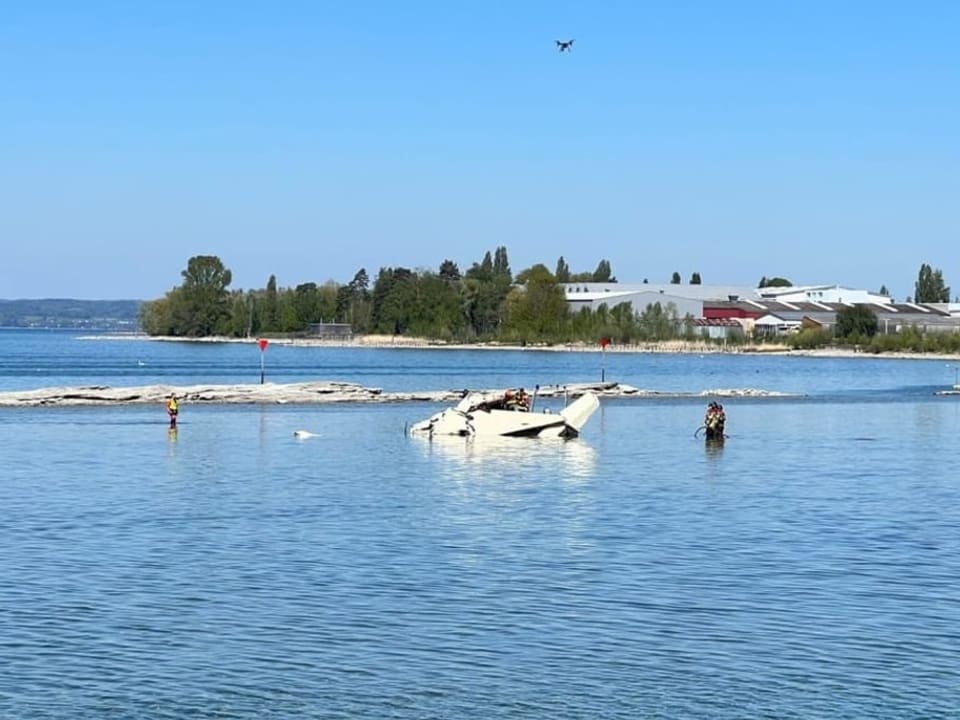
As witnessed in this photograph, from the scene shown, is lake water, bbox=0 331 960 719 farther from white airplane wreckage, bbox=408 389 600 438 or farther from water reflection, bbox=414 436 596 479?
white airplane wreckage, bbox=408 389 600 438

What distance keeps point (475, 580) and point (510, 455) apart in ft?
75.3

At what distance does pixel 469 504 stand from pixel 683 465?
38.7ft

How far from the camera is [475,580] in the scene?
949 inches

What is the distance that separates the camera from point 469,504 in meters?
34.4

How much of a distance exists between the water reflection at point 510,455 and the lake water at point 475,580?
0.15 m

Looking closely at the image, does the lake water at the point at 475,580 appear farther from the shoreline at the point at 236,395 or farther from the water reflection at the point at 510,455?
the shoreline at the point at 236,395

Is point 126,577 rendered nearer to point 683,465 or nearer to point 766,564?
point 766,564

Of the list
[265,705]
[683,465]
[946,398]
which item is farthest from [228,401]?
[265,705]

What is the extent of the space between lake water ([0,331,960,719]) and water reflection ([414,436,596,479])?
153 millimetres

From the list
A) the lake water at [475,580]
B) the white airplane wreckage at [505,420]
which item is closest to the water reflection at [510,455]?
the lake water at [475,580]

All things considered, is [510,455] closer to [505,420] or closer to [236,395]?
[505,420]

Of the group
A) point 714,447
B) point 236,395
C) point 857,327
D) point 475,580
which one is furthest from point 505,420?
point 857,327

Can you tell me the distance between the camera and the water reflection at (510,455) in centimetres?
4266

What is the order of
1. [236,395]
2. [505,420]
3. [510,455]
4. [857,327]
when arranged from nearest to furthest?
[510,455]
[505,420]
[236,395]
[857,327]
